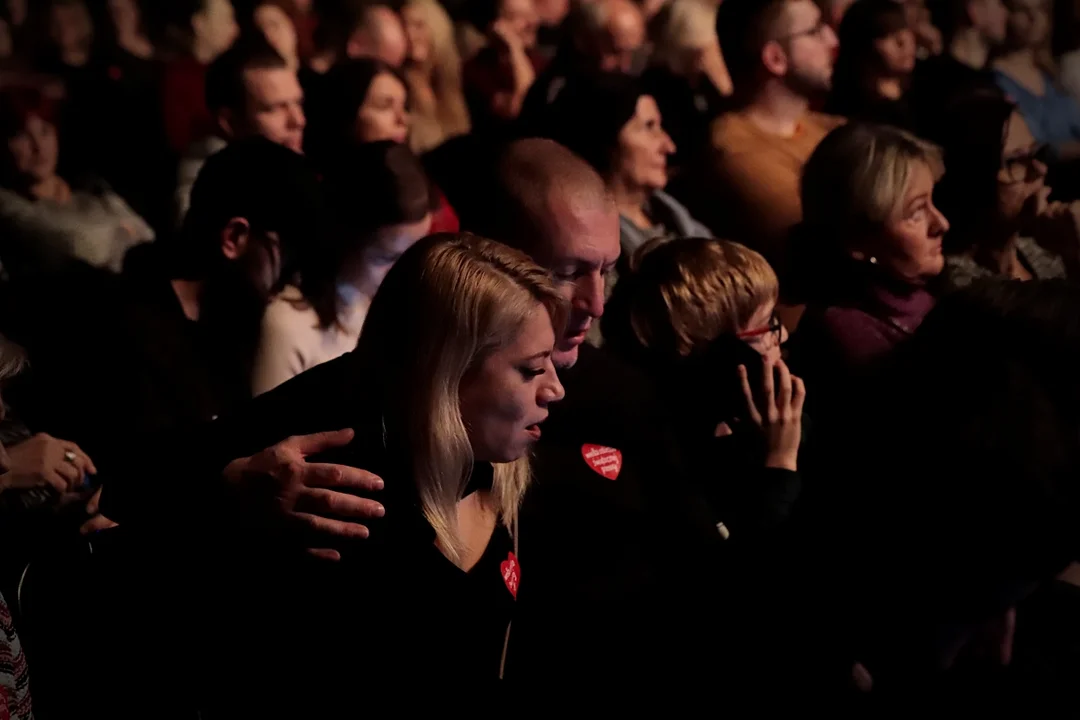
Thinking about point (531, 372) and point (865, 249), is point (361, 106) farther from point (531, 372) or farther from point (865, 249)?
point (531, 372)

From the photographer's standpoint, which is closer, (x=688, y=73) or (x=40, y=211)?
(x=40, y=211)

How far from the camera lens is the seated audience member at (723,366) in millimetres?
1847

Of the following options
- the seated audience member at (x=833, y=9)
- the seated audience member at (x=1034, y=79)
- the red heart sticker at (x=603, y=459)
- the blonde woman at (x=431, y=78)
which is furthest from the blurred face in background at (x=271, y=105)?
the seated audience member at (x=833, y=9)

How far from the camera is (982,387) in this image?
1587mm

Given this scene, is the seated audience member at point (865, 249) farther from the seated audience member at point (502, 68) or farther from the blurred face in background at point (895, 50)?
the seated audience member at point (502, 68)

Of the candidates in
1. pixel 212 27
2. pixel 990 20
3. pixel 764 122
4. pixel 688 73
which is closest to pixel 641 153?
pixel 764 122

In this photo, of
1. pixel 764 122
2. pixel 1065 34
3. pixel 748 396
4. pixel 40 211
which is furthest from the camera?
pixel 1065 34

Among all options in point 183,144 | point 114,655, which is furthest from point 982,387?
point 183,144

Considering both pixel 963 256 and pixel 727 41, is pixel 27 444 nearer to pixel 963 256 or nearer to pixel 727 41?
pixel 963 256

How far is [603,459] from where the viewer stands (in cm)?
180

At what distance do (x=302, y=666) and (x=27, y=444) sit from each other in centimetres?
67

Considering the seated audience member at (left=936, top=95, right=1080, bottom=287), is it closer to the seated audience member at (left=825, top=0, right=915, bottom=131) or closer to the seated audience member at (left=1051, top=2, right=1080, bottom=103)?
the seated audience member at (left=825, top=0, right=915, bottom=131)

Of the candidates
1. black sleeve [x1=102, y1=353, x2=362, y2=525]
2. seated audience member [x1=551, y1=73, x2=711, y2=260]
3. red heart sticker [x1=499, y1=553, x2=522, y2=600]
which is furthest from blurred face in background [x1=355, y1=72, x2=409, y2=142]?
red heart sticker [x1=499, y1=553, x2=522, y2=600]

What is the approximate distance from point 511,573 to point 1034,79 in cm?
366
